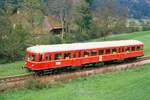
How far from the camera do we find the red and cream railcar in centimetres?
3212

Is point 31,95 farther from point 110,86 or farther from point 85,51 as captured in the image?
point 85,51

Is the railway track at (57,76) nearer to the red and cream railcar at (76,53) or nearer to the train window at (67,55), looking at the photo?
the red and cream railcar at (76,53)

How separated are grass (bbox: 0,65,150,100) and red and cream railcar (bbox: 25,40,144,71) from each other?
12.0 feet

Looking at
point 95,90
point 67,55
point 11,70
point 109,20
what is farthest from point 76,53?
point 109,20

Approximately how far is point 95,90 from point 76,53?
29.4ft

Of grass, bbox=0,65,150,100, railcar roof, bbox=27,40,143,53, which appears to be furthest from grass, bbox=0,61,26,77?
grass, bbox=0,65,150,100

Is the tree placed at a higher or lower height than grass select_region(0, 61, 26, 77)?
higher

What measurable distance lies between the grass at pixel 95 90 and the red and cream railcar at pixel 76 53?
3648 millimetres

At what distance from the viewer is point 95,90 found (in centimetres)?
2620

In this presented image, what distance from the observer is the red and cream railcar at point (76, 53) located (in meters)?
32.1

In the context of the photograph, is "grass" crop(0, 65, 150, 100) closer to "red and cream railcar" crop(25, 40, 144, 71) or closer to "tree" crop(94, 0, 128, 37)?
"red and cream railcar" crop(25, 40, 144, 71)

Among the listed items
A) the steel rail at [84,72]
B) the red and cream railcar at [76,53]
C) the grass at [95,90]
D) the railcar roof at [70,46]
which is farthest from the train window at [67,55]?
the grass at [95,90]

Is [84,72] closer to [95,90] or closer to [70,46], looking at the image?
[70,46]

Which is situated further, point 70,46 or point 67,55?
point 70,46
